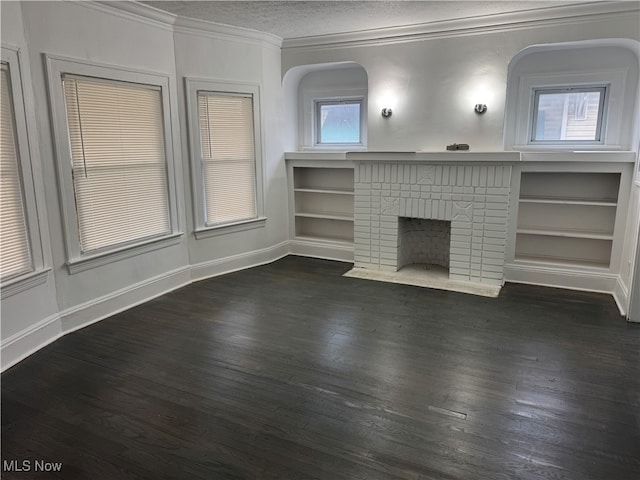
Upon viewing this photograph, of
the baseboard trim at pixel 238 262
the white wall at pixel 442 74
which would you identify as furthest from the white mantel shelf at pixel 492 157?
the baseboard trim at pixel 238 262

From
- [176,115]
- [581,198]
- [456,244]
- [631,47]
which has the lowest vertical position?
[456,244]

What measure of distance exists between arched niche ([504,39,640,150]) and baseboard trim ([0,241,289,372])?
3.29 metres

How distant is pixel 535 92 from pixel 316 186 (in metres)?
2.89

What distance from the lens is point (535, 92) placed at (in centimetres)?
476

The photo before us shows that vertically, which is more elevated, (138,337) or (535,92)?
(535,92)

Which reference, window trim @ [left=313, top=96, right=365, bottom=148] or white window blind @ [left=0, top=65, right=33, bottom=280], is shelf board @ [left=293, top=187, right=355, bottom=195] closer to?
window trim @ [left=313, top=96, right=365, bottom=148]

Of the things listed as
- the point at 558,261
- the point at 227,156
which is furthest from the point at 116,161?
the point at 558,261

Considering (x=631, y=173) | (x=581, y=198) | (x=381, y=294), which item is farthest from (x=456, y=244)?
(x=631, y=173)

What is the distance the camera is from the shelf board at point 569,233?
14.7 feet

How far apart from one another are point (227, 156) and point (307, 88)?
5.39ft

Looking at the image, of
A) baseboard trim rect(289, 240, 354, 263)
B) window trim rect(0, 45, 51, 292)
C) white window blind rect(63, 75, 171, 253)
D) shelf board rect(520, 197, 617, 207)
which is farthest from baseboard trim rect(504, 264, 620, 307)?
window trim rect(0, 45, 51, 292)

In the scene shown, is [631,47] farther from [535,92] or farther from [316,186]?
[316,186]

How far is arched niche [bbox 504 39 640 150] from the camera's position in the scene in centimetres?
430

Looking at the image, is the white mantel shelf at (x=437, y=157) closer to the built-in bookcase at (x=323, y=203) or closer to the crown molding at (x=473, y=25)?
the built-in bookcase at (x=323, y=203)
